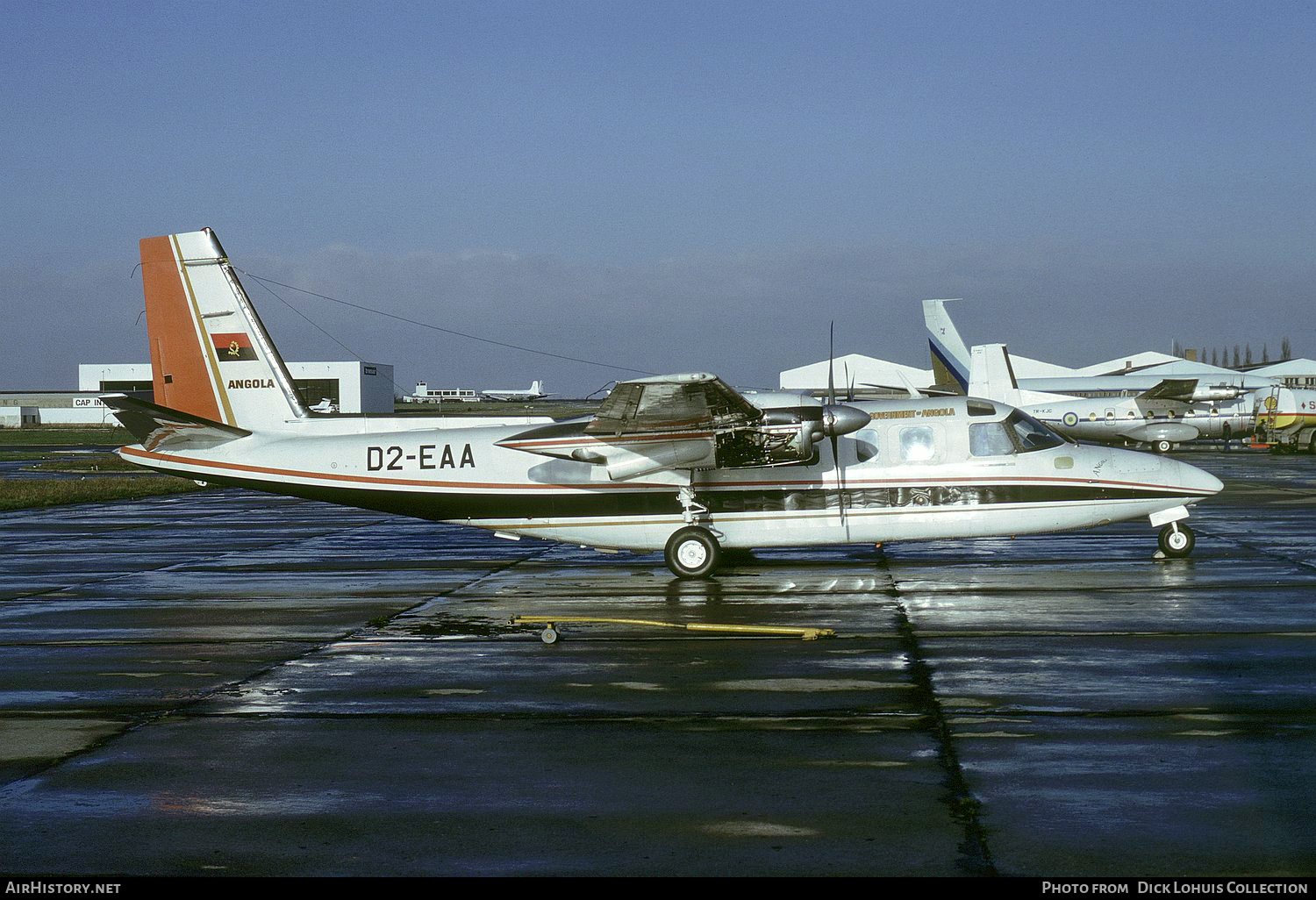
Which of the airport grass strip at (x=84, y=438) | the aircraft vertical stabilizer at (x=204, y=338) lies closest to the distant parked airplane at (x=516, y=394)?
the airport grass strip at (x=84, y=438)

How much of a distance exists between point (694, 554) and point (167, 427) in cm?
835

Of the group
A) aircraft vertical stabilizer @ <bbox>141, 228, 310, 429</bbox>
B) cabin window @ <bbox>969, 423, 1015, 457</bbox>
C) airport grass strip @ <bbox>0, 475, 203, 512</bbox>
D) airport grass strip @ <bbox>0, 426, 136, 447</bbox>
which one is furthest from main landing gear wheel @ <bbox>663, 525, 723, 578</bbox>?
airport grass strip @ <bbox>0, 426, 136, 447</bbox>

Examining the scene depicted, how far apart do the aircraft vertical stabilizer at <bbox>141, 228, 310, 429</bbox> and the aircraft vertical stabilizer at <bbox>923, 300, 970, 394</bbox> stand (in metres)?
47.3

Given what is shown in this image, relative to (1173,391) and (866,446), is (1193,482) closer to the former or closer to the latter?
(866,446)

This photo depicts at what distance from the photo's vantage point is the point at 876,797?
728cm

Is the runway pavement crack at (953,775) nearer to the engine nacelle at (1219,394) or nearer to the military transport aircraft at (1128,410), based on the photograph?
the military transport aircraft at (1128,410)

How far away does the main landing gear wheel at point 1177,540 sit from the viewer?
61.4ft

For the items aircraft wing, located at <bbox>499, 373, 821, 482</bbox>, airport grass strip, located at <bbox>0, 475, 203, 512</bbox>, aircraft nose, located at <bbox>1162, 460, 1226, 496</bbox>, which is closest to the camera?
aircraft wing, located at <bbox>499, 373, 821, 482</bbox>

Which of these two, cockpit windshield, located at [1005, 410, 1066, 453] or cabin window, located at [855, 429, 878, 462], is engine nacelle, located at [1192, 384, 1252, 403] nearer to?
cockpit windshield, located at [1005, 410, 1066, 453]

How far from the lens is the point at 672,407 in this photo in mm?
17031

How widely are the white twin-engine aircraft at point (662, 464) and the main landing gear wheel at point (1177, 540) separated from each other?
0.03m

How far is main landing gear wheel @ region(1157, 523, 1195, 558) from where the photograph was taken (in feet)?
61.4
